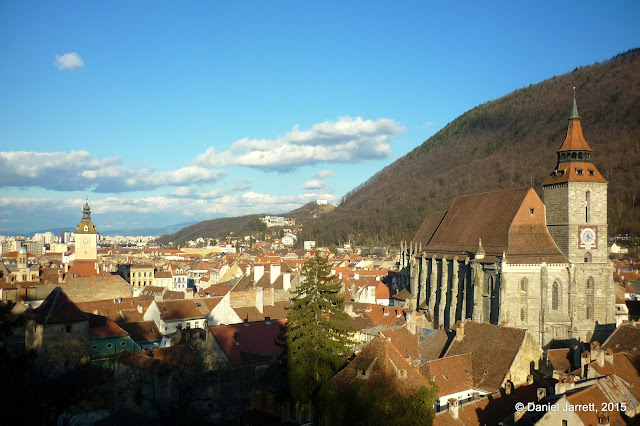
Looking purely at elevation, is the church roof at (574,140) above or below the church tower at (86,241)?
above

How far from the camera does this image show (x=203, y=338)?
3262cm

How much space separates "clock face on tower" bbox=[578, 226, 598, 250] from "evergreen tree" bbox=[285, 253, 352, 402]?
27.7m

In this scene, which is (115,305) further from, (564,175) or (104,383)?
(564,175)

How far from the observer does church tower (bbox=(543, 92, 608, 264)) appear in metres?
48.5

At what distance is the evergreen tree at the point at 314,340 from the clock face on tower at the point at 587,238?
90.8 feet

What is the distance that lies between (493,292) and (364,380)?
86.6 feet

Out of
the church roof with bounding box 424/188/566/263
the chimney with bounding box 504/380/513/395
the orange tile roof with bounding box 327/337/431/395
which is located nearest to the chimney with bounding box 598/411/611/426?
the chimney with bounding box 504/380/513/395

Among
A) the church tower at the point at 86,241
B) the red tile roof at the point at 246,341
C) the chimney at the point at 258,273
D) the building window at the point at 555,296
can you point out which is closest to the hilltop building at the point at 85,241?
the church tower at the point at 86,241

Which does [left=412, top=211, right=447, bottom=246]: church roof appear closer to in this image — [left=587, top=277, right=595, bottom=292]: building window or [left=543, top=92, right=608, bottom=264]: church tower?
[left=543, top=92, right=608, bottom=264]: church tower

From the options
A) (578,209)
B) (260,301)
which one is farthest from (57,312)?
(578,209)

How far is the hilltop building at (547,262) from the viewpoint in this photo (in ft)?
152

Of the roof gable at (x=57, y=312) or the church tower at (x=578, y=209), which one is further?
the church tower at (x=578, y=209)

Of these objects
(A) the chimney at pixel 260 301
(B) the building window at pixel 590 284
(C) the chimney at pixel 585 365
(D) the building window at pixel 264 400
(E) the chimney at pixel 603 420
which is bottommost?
(D) the building window at pixel 264 400

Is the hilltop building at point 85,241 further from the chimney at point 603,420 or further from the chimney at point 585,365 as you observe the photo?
the chimney at point 603,420
